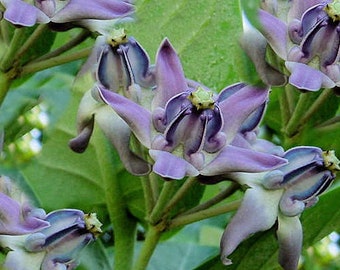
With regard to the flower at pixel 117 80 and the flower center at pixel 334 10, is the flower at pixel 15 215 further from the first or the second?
the flower center at pixel 334 10

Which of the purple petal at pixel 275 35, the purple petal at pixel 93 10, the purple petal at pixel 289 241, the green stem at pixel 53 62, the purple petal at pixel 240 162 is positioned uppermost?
the purple petal at pixel 93 10

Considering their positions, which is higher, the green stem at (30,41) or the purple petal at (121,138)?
the green stem at (30,41)

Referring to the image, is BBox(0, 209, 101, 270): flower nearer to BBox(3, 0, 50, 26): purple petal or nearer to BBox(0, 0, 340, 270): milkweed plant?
BBox(0, 0, 340, 270): milkweed plant

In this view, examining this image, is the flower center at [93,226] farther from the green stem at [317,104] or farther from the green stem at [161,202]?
the green stem at [317,104]

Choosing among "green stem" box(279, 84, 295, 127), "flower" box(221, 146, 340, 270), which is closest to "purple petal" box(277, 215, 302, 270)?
"flower" box(221, 146, 340, 270)

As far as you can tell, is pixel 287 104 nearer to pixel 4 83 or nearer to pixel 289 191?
pixel 289 191

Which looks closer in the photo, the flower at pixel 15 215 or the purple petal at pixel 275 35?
the flower at pixel 15 215

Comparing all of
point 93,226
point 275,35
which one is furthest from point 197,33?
point 93,226

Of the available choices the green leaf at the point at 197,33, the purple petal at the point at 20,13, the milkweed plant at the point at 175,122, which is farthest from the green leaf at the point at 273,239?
the purple petal at the point at 20,13
